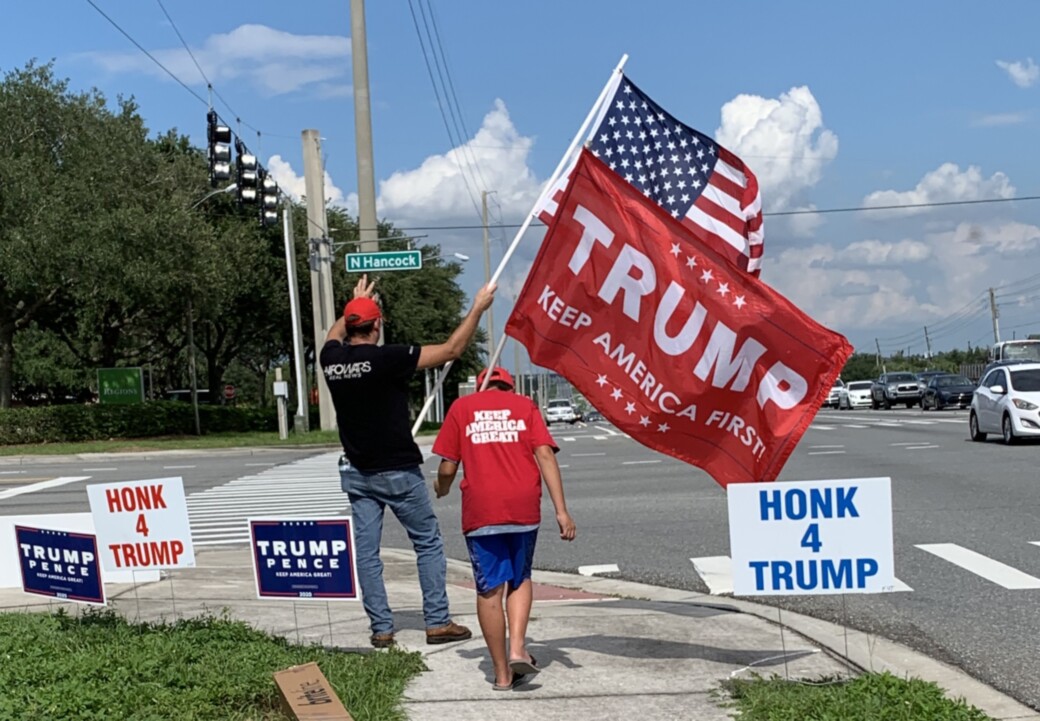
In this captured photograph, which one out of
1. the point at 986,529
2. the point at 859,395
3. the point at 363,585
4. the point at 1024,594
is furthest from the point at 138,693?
the point at 859,395

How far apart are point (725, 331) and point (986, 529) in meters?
6.49

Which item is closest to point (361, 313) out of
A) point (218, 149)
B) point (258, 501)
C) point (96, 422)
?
point (258, 501)

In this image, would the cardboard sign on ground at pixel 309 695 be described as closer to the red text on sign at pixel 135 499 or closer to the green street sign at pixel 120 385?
the red text on sign at pixel 135 499

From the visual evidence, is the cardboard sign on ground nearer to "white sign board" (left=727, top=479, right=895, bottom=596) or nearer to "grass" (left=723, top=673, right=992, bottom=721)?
"grass" (left=723, top=673, right=992, bottom=721)

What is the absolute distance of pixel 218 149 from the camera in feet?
70.3

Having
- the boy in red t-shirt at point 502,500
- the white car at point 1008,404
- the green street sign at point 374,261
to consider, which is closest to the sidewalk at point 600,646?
the boy in red t-shirt at point 502,500

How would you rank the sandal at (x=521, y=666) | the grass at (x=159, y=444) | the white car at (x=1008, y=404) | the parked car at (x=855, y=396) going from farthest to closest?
the parked car at (x=855, y=396)
the grass at (x=159, y=444)
the white car at (x=1008, y=404)
the sandal at (x=521, y=666)

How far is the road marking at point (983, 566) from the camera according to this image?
9368 millimetres

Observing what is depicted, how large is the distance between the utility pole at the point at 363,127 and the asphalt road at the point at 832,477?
16.7ft

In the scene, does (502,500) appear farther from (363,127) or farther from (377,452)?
(363,127)

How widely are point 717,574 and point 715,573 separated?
0.18 feet

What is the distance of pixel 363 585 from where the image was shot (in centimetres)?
726

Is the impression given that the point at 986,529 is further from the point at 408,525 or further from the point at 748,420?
the point at 408,525

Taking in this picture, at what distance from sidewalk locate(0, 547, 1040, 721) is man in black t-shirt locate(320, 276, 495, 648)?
30 centimetres
